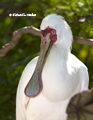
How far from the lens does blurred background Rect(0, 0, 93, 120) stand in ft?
12.5

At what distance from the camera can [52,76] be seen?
2787mm

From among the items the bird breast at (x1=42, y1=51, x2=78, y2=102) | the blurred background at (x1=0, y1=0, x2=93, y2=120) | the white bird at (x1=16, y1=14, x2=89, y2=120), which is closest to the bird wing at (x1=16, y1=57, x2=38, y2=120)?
the white bird at (x1=16, y1=14, x2=89, y2=120)

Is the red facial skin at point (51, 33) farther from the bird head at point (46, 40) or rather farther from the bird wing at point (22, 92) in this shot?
the bird wing at point (22, 92)

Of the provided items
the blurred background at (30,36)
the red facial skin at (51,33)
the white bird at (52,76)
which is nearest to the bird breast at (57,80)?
the white bird at (52,76)

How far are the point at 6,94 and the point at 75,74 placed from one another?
1.89 metres

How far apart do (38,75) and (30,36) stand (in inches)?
102

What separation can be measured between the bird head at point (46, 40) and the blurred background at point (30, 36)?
2.85 ft

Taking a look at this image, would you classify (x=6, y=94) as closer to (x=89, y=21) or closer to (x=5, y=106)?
(x=5, y=106)

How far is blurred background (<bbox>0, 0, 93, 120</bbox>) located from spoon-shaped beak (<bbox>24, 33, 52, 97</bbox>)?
1016 mm

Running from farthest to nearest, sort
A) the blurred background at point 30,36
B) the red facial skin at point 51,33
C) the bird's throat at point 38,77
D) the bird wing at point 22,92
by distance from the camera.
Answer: the blurred background at point 30,36, the bird wing at point 22,92, the red facial skin at point 51,33, the bird's throat at point 38,77

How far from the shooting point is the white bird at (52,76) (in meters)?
2.77

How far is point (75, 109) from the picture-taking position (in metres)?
2.24

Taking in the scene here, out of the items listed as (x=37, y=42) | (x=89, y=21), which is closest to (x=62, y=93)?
(x=89, y=21)

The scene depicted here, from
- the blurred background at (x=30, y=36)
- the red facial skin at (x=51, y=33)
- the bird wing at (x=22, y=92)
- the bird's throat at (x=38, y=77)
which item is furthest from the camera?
the blurred background at (x=30, y=36)
